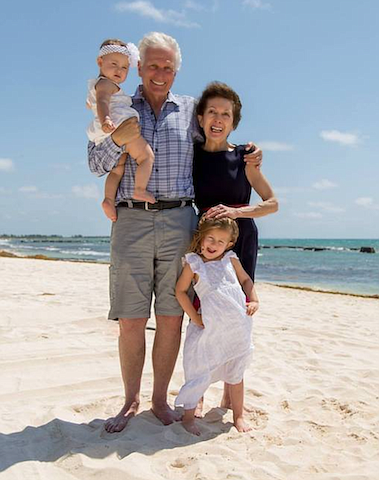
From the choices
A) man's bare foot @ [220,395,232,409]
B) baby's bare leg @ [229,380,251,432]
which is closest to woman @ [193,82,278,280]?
baby's bare leg @ [229,380,251,432]

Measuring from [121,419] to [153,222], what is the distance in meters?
1.28

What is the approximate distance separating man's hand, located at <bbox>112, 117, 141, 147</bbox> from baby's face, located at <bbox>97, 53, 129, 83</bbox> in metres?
0.35

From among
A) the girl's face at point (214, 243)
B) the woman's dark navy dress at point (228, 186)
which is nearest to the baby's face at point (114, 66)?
the woman's dark navy dress at point (228, 186)

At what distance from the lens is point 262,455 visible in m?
2.72

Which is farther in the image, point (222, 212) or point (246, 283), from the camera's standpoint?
point (246, 283)

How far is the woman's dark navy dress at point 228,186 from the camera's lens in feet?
10.7

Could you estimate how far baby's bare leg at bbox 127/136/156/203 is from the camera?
3104 mm

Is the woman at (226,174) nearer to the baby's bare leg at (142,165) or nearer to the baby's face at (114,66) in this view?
the baby's bare leg at (142,165)

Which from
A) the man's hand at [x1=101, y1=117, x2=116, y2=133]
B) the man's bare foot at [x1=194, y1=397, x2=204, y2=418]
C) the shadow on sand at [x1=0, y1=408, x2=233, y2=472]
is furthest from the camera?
the man's bare foot at [x1=194, y1=397, x2=204, y2=418]

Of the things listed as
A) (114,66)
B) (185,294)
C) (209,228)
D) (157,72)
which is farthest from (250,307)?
(114,66)

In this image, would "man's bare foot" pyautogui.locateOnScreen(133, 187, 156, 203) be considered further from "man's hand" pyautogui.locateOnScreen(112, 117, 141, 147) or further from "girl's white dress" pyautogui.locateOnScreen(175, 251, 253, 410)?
"girl's white dress" pyautogui.locateOnScreen(175, 251, 253, 410)

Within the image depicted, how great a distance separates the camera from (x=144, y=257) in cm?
325

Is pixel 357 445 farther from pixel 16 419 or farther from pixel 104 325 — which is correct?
pixel 104 325

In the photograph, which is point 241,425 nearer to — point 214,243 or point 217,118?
point 214,243
